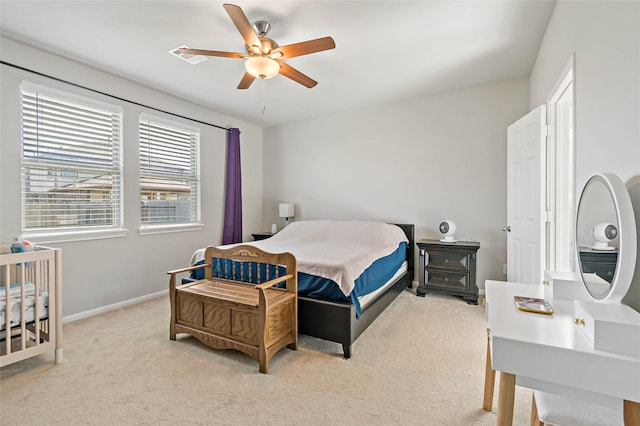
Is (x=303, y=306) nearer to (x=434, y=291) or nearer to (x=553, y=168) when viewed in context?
(x=434, y=291)

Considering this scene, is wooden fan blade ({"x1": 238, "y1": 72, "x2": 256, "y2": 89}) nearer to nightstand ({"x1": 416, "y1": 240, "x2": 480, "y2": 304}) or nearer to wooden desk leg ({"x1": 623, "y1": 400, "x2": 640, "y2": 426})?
nightstand ({"x1": 416, "y1": 240, "x2": 480, "y2": 304})

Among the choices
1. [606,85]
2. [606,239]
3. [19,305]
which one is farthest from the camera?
[19,305]

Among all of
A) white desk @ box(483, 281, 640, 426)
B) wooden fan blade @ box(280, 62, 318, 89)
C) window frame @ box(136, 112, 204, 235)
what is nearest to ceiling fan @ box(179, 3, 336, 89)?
wooden fan blade @ box(280, 62, 318, 89)

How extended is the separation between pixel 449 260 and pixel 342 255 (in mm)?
1572

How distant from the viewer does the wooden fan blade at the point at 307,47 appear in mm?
2027

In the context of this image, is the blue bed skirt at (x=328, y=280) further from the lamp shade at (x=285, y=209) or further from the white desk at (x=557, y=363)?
the lamp shade at (x=285, y=209)

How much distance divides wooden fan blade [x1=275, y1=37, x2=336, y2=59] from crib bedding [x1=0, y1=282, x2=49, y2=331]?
2442 millimetres

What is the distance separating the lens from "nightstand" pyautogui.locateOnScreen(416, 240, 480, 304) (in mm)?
3482

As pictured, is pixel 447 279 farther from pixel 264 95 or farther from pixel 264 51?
pixel 264 95

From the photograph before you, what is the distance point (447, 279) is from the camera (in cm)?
360

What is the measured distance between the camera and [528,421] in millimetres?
1575

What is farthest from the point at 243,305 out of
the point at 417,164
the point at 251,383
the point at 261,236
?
the point at 417,164

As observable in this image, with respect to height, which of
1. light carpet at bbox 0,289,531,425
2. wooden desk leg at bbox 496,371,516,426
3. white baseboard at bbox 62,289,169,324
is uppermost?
wooden desk leg at bbox 496,371,516,426

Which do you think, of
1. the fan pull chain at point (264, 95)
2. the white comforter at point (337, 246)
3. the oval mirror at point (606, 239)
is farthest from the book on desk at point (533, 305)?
the fan pull chain at point (264, 95)
